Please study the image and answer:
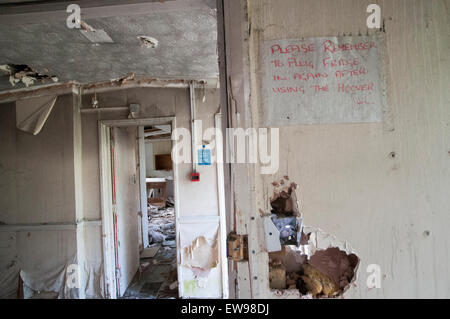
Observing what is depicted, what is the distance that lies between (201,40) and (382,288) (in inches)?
80.6

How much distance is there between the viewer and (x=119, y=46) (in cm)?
199

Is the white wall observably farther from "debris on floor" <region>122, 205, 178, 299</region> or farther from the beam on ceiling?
the beam on ceiling

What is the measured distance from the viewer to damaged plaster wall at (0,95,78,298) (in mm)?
2910

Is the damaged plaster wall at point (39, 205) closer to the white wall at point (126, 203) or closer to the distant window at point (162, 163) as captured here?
the white wall at point (126, 203)

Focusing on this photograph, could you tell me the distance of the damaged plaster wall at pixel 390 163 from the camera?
0.94 metres

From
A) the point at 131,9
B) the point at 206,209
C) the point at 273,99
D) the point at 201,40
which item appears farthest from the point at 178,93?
the point at 273,99

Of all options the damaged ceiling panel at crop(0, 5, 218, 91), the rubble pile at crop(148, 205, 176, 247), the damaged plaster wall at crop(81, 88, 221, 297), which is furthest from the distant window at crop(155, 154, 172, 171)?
the damaged ceiling panel at crop(0, 5, 218, 91)

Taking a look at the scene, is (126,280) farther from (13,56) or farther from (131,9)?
(131,9)

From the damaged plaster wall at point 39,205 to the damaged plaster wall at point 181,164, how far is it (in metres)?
0.20

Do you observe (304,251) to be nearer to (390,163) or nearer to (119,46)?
(390,163)

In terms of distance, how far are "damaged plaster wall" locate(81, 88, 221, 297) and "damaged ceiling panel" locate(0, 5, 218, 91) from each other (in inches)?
14.6

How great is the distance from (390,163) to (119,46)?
216cm

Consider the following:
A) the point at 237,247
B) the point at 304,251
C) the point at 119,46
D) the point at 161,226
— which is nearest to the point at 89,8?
the point at 119,46

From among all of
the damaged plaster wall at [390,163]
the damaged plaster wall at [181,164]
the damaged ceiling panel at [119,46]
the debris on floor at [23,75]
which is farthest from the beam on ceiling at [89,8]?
the damaged plaster wall at [181,164]
